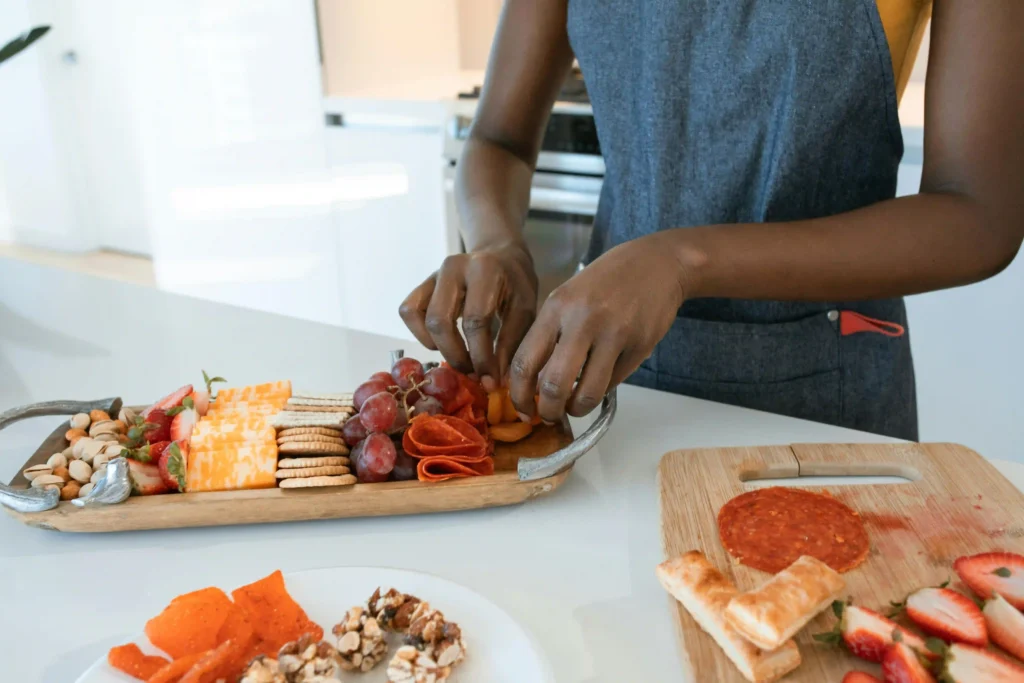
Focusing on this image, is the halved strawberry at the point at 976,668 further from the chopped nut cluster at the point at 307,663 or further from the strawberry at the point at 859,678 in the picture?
the chopped nut cluster at the point at 307,663

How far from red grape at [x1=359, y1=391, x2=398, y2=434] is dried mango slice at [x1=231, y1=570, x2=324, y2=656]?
22 centimetres

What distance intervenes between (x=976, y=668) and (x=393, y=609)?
0.42 m

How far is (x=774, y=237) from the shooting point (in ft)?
3.09

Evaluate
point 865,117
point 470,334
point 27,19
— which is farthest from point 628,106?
point 27,19

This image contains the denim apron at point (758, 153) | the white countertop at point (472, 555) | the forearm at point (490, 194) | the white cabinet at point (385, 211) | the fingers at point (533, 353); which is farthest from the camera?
the white cabinet at point (385, 211)

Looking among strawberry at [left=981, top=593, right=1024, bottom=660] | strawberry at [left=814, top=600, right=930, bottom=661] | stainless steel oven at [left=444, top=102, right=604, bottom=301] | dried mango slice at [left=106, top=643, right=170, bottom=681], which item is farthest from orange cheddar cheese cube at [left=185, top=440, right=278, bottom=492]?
stainless steel oven at [left=444, top=102, right=604, bottom=301]

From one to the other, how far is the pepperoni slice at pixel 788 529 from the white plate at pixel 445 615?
22 cm

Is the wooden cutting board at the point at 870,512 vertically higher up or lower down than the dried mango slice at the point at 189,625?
lower down

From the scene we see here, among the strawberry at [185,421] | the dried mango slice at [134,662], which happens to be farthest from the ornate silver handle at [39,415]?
the dried mango slice at [134,662]

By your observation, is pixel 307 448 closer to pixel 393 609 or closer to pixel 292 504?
pixel 292 504

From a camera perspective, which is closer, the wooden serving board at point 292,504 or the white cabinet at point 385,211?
the wooden serving board at point 292,504

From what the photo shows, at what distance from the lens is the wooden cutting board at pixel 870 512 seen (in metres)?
0.67

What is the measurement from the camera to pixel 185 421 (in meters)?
0.91

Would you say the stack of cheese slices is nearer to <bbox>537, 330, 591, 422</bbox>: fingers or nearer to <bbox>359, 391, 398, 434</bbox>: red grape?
<bbox>537, 330, 591, 422</bbox>: fingers
